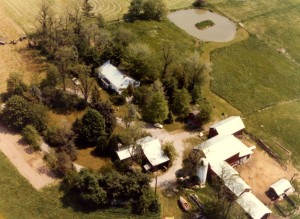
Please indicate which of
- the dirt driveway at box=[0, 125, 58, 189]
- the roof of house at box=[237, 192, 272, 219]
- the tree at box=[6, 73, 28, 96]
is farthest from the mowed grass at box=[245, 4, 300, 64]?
the dirt driveway at box=[0, 125, 58, 189]

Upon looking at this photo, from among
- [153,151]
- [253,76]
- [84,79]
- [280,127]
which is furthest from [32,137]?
[253,76]

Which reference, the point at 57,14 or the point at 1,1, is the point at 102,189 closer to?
the point at 57,14

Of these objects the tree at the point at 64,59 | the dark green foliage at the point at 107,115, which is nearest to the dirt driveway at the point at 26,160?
the dark green foliage at the point at 107,115

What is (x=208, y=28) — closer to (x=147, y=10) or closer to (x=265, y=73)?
(x=147, y=10)

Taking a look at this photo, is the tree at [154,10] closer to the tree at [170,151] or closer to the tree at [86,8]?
the tree at [86,8]

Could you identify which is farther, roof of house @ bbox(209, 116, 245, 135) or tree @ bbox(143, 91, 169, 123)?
tree @ bbox(143, 91, 169, 123)

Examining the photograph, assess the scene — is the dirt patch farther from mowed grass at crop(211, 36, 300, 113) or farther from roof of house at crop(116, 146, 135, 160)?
roof of house at crop(116, 146, 135, 160)

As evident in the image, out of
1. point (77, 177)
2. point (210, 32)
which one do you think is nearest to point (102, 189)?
point (77, 177)
